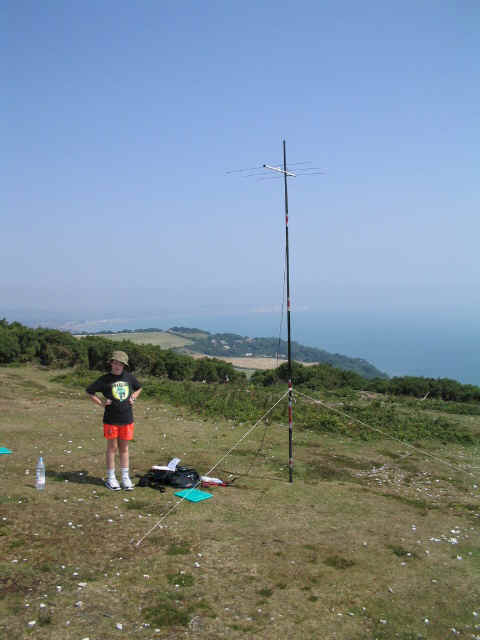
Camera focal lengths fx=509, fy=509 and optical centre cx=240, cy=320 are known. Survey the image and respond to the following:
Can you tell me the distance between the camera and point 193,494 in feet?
28.3

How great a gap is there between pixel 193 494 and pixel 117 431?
1674 millimetres

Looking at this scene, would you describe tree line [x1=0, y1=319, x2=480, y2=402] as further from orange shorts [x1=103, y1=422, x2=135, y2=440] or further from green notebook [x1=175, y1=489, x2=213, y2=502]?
orange shorts [x1=103, y1=422, x2=135, y2=440]

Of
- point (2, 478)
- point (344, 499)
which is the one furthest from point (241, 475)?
point (2, 478)

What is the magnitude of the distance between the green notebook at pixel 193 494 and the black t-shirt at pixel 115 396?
4.97 feet

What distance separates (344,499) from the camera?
9.24m

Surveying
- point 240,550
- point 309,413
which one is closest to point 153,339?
point 309,413

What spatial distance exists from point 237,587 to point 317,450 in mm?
7458

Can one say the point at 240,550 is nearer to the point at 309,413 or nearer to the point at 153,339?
the point at 309,413

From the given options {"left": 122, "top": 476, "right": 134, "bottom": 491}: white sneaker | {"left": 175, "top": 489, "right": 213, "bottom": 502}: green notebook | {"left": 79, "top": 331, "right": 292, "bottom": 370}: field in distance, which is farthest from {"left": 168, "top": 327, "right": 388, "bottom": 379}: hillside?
{"left": 122, "top": 476, "right": 134, "bottom": 491}: white sneaker

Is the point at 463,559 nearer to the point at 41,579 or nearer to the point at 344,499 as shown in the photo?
the point at 344,499

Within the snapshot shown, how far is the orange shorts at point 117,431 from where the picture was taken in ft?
27.7

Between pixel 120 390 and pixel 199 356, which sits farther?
pixel 199 356

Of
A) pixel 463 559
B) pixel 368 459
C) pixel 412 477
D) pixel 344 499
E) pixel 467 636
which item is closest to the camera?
pixel 467 636

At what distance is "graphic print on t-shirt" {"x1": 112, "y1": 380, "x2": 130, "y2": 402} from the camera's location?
333 inches
